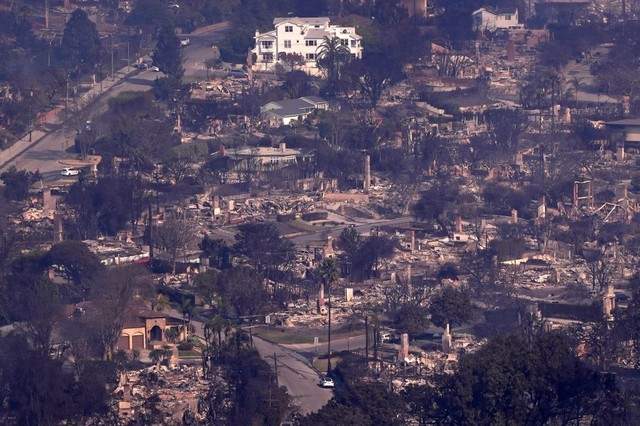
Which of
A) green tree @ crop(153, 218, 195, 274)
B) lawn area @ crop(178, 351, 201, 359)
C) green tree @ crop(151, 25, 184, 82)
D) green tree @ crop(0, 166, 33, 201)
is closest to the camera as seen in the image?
lawn area @ crop(178, 351, 201, 359)

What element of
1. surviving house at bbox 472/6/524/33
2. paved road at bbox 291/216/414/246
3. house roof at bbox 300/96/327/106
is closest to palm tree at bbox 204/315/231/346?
paved road at bbox 291/216/414/246

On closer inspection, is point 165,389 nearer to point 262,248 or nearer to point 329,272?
point 329,272

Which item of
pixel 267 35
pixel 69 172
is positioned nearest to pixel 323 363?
pixel 69 172

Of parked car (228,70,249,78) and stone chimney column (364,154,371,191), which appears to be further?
parked car (228,70,249,78)

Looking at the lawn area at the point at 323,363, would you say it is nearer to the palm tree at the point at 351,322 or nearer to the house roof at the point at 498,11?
the palm tree at the point at 351,322

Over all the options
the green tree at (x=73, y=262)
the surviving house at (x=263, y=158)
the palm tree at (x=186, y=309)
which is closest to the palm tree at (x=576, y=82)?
the surviving house at (x=263, y=158)

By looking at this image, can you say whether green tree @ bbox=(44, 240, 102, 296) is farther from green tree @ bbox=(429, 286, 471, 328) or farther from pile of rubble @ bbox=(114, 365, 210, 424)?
green tree @ bbox=(429, 286, 471, 328)

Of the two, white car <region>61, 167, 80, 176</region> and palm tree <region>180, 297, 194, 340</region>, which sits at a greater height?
palm tree <region>180, 297, 194, 340</region>
